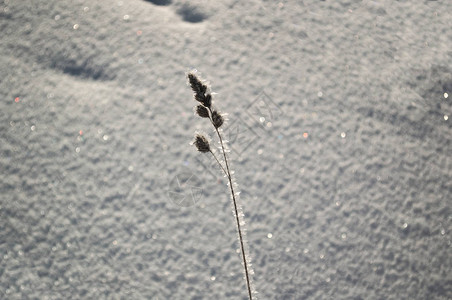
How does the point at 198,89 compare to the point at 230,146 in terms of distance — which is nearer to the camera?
the point at 198,89

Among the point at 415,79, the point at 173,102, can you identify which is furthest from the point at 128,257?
the point at 415,79

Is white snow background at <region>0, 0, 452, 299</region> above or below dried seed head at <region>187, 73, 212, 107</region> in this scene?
below

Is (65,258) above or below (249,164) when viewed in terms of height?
below

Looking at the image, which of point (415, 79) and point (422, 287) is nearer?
point (422, 287)

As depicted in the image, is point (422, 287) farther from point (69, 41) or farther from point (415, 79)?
point (69, 41)

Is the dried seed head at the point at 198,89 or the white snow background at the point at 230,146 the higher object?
the dried seed head at the point at 198,89

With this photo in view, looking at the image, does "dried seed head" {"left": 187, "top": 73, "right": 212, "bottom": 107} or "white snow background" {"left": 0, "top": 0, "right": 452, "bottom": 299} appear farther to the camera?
"white snow background" {"left": 0, "top": 0, "right": 452, "bottom": 299}

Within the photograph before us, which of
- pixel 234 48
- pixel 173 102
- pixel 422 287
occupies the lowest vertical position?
pixel 422 287

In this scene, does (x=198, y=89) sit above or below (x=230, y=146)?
above
